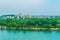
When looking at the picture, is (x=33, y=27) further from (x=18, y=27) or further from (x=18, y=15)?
(x=18, y=15)

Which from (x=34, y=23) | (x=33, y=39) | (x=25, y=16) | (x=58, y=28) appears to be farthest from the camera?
(x=25, y=16)

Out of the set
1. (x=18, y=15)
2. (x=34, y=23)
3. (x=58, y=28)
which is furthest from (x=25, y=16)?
(x=58, y=28)

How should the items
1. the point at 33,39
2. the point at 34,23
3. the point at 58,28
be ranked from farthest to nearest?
the point at 34,23
the point at 58,28
the point at 33,39

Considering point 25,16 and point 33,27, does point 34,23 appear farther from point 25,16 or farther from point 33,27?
point 25,16

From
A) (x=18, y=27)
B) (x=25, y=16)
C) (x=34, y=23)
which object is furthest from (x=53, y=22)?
(x=25, y=16)

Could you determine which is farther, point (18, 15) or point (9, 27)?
point (18, 15)

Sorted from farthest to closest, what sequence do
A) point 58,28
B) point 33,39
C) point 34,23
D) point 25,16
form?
1. point 25,16
2. point 34,23
3. point 58,28
4. point 33,39

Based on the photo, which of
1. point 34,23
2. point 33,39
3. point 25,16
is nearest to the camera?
point 33,39

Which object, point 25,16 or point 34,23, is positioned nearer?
point 34,23
